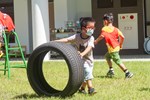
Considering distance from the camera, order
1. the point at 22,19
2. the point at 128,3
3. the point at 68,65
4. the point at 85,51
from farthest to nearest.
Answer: the point at 22,19 < the point at 128,3 < the point at 85,51 < the point at 68,65

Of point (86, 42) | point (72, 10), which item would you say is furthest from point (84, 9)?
point (86, 42)

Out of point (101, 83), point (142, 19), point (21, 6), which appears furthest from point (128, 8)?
point (101, 83)

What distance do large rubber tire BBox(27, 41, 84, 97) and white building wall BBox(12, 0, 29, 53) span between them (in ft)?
36.1

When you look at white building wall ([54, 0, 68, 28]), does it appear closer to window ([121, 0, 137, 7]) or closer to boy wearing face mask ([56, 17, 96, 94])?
window ([121, 0, 137, 7])

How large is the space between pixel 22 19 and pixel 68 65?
11870mm

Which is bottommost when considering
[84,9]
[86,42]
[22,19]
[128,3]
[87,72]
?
[87,72]

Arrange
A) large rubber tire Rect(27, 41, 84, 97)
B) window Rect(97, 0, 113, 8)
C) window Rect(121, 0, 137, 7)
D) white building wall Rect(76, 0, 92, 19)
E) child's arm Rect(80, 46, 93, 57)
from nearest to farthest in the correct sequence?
large rubber tire Rect(27, 41, 84, 97) < child's arm Rect(80, 46, 93, 57) < window Rect(121, 0, 137, 7) < window Rect(97, 0, 113, 8) < white building wall Rect(76, 0, 92, 19)

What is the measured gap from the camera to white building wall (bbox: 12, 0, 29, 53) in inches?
731

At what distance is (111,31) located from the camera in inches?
399

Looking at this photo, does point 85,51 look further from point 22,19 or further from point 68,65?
point 22,19

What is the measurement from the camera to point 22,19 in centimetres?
1864

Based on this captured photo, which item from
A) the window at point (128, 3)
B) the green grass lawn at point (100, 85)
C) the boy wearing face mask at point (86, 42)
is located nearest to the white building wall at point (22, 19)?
the window at point (128, 3)

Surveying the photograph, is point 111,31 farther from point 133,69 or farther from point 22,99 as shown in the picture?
point 22,99

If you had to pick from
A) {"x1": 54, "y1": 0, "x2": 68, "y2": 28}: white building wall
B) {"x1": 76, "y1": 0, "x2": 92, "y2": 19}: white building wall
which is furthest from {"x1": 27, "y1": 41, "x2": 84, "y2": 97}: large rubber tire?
{"x1": 76, "y1": 0, "x2": 92, "y2": 19}: white building wall
